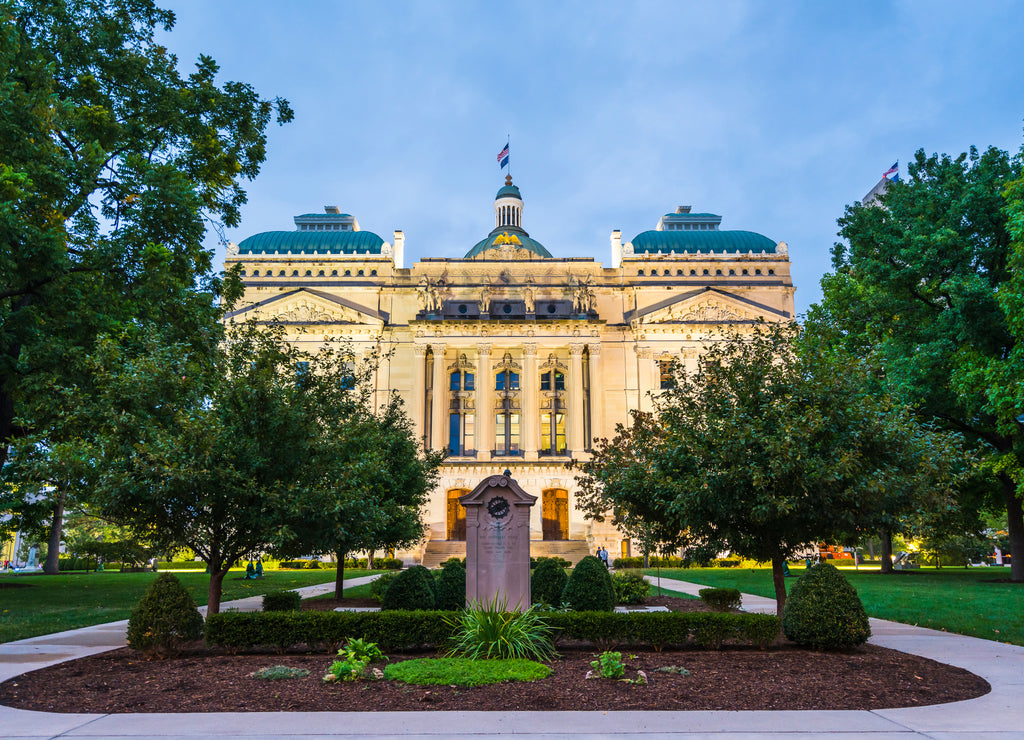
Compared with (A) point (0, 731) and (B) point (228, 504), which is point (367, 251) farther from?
(A) point (0, 731)

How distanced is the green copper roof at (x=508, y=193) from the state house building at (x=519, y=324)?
14721 millimetres

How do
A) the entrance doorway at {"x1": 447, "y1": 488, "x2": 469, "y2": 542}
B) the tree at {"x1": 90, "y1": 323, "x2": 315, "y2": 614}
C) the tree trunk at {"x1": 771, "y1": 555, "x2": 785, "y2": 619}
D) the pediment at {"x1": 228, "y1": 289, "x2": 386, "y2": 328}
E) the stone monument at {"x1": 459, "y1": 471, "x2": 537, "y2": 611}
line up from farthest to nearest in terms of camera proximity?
the pediment at {"x1": 228, "y1": 289, "x2": 386, "y2": 328} → the entrance doorway at {"x1": 447, "y1": 488, "x2": 469, "y2": 542} → the tree trunk at {"x1": 771, "y1": 555, "x2": 785, "y2": 619} → the stone monument at {"x1": 459, "y1": 471, "x2": 537, "y2": 611} → the tree at {"x1": 90, "y1": 323, "x2": 315, "y2": 614}

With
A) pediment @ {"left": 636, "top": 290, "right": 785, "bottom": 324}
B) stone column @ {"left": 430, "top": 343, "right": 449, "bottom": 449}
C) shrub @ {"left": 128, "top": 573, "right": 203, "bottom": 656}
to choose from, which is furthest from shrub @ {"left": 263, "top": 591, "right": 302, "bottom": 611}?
pediment @ {"left": 636, "top": 290, "right": 785, "bottom": 324}

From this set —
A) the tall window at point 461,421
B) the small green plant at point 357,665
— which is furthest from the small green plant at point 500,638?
the tall window at point 461,421

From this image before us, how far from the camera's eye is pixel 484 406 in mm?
64000

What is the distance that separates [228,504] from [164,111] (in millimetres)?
15051

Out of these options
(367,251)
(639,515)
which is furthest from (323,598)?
(367,251)

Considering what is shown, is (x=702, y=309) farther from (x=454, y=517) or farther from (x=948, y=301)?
(x=948, y=301)

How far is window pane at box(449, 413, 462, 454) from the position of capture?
214 ft

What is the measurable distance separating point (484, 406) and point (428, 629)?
169ft

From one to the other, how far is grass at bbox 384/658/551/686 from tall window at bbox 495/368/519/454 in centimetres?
5384

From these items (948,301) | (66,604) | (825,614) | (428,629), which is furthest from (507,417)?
(825,614)

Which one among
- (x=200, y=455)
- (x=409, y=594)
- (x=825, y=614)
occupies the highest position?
(x=200, y=455)

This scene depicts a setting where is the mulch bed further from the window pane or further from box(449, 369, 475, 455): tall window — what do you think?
box(449, 369, 475, 455): tall window
